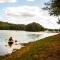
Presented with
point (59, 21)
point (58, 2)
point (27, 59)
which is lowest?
point (27, 59)

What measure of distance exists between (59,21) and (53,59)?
61.4 ft

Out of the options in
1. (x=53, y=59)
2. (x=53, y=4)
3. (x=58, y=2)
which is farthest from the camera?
(x=53, y=4)

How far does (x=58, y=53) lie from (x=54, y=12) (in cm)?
1607

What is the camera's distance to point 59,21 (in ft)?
133

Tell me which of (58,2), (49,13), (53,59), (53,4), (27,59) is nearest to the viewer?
(53,59)

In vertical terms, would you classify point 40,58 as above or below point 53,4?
below

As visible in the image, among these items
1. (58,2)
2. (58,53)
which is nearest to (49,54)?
(58,53)

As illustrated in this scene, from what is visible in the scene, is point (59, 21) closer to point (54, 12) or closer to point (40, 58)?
point (54, 12)

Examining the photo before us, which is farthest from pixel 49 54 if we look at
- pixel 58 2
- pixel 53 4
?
pixel 53 4

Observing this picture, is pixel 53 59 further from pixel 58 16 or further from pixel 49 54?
pixel 58 16

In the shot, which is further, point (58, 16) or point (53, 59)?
point (58, 16)

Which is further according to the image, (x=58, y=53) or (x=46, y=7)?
(x=46, y=7)

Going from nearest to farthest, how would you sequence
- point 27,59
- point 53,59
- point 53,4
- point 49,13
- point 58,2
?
point 53,59
point 27,59
point 58,2
point 53,4
point 49,13

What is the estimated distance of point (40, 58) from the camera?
23750mm
